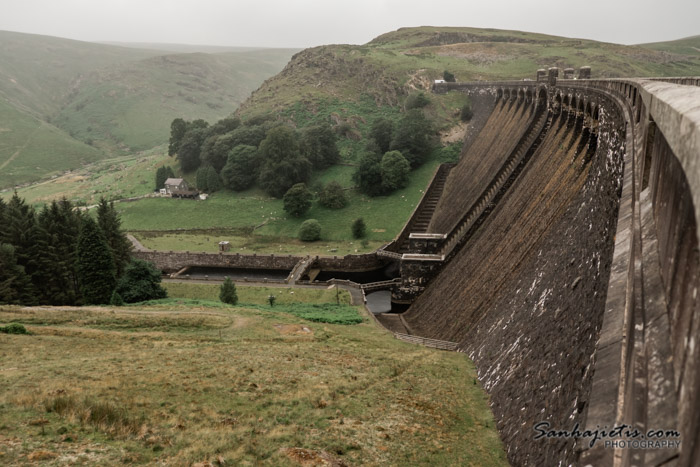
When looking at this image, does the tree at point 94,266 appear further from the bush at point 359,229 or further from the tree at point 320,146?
the tree at point 320,146

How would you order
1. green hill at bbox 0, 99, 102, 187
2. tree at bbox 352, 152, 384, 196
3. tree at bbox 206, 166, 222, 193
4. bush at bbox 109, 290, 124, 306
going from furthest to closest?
green hill at bbox 0, 99, 102, 187
tree at bbox 206, 166, 222, 193
tree at bbox 352, 152, 384, 196
bush at bbox 109, 290, 124, 306

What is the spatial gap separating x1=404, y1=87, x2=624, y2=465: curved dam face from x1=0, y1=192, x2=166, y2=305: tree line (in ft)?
91.2

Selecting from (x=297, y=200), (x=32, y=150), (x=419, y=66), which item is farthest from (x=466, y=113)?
(x=32, y=150)

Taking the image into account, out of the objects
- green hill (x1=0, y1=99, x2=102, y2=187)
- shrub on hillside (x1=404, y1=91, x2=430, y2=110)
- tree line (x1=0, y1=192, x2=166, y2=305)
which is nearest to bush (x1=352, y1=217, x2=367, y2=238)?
tree line (x1=0, y1=192, x2=166, y2=305)

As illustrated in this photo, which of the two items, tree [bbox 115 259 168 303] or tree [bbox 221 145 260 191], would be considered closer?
tree [bbox 115 259 168 303]

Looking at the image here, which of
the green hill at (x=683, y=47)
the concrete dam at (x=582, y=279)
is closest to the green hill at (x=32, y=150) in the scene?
the concrete dam at (x=582, y=279)

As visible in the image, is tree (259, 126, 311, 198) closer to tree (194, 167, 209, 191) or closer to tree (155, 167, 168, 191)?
tree (194, 167, 209, 191)

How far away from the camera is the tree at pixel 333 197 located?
7731 centimetres

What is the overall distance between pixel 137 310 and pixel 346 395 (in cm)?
2371

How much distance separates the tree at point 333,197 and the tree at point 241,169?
732 inches

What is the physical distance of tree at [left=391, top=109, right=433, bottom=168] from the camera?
82625mm

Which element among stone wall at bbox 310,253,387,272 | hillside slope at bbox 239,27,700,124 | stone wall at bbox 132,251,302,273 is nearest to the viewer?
stone wall at bbox 310,253,387,272

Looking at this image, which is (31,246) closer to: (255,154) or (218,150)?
(255,154)

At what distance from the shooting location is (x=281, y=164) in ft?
274
